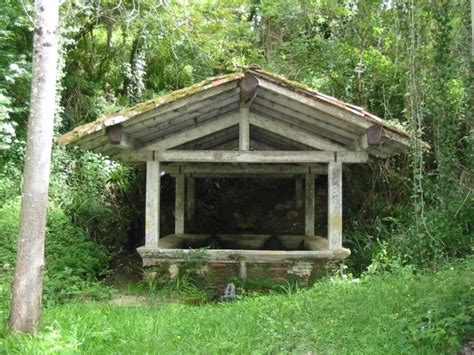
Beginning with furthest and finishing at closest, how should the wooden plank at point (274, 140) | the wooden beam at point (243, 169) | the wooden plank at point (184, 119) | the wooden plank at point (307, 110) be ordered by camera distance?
the wooden beam at point (243, 169) → the wooden plank at point (274, 140) → the wooden plank at point (184, 119) → the wooden plank at point (307, 110)

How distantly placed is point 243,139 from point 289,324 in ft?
10.6

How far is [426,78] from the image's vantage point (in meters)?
5.84

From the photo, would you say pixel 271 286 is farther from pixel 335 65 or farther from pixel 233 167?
pixel 335 65

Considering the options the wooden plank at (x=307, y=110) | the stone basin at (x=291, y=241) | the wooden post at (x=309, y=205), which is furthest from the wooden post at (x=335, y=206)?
the stone basin at (x=291, y=241)

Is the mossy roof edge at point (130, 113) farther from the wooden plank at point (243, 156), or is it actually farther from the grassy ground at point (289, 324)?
the grassy ground at point (289, 324)

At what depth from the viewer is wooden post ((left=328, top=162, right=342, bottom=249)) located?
727cm

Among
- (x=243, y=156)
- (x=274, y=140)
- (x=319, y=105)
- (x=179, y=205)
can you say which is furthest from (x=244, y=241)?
(x=319, y=105)

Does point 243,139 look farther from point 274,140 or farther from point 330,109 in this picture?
point 274,140

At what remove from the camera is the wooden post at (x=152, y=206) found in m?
7.24

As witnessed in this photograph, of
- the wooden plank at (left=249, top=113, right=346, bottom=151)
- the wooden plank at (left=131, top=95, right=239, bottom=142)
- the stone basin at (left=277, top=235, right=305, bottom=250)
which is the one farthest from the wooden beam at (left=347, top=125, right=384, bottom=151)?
the stone basin at (left=277, top=235, right=305, bottom=250)

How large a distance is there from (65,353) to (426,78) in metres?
4.79

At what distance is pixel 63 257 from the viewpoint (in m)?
7.84

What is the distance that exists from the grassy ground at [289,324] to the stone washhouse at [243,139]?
132 centimetres

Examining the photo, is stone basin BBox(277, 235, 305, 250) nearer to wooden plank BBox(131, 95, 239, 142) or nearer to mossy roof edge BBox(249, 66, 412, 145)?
wooden plank BBox(131, 95, 239, 142)
